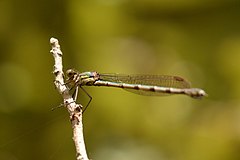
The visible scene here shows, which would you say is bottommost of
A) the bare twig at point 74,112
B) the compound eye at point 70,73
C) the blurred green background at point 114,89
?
the bare twig at point 74,112

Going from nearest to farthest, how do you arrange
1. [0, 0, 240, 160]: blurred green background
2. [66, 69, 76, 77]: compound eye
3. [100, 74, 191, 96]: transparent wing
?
[66, 69, 76, 77]: compound eye, [100, 74, 191, 96]: transparent wing, [0, 0, 240, 160]: blurred green background

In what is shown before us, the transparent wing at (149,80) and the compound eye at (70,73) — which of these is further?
the transparent wing at (149,80)

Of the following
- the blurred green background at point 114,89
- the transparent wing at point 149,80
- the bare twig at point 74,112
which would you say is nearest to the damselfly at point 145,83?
the transparent wing at point 149,80

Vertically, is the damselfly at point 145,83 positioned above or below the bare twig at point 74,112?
above

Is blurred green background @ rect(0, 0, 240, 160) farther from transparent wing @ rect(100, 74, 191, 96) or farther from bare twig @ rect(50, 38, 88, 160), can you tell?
bare twig @ rect(50, 38, 88, 160)

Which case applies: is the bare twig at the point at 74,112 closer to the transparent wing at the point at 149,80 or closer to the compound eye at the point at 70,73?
the compound eye at the point at 70,73

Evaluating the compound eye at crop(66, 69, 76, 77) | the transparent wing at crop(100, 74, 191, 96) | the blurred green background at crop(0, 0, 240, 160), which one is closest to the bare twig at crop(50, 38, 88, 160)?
the compound eye at crop(66, 69, 76, 77)

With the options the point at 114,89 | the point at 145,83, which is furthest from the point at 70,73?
the point at 114,89

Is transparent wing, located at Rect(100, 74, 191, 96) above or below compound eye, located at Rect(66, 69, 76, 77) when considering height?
above

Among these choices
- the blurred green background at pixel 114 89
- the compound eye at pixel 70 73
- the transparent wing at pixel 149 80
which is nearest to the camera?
the compound eye at pixel 70 73
